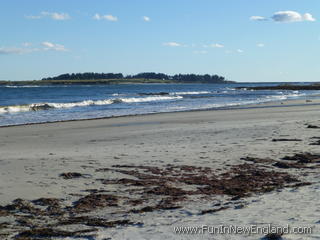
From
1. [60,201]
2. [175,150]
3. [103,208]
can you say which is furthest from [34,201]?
[175,150]

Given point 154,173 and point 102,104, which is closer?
point 154,173

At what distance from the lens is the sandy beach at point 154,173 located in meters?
6.09

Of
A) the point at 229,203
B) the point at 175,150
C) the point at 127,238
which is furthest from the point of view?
the point at 175,150

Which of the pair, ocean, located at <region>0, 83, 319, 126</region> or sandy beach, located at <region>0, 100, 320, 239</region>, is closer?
sandy beach, located at <region>0, 100, 320, 239</region>

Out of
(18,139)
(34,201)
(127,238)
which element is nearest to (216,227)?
(127,238)

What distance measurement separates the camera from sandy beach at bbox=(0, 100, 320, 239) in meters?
6.09

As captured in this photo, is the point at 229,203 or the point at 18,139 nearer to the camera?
the point at 229,203

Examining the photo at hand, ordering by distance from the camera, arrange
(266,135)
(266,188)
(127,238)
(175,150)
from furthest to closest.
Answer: (266,135) < (175,150) < (266,188) < (127,238)

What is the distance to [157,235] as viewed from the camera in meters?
5.57

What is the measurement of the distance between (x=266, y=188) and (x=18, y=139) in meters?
11.0

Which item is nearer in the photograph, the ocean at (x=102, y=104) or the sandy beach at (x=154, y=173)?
the sandy beach at (x=154, y=173)

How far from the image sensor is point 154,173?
937 cm

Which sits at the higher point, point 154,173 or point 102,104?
point 154,173

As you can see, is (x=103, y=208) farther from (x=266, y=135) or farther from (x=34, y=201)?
(x=266, y=135)
